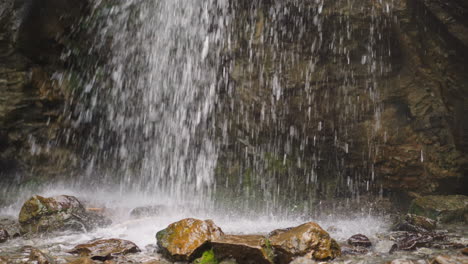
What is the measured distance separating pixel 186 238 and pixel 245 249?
65 centimetres

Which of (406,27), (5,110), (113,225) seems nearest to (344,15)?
(406,27)

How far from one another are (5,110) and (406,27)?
6.88 meters

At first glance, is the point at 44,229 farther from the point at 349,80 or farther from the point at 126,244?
the point at 349,80

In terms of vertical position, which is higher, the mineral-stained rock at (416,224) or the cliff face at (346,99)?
the cliff face at (346,99)

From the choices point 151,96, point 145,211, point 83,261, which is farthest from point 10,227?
point 151,96

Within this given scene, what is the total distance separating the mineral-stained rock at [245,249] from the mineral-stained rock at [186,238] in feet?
0.48

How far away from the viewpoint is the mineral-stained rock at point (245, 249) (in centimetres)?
314

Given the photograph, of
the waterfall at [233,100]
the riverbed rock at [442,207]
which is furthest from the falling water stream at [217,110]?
the riverbed rock at [442,207]

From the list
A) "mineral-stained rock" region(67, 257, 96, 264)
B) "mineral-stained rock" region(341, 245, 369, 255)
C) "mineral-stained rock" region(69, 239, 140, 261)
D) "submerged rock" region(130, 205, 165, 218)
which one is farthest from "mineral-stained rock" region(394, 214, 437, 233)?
"mineral-stained rock" region(67, 257, 96, 264)

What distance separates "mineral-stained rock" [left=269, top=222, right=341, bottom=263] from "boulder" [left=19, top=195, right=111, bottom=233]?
8.96 feet

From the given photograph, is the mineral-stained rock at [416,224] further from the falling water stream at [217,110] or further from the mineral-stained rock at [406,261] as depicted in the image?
the mineral-stained rock at [406,261]

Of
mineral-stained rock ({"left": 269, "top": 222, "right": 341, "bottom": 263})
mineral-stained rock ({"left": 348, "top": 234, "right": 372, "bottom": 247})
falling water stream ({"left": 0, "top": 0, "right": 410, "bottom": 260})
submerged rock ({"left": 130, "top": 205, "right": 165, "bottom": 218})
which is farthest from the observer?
falling water stream ({"left": 0, "top": 0, "right": 410, "bottom": 260})

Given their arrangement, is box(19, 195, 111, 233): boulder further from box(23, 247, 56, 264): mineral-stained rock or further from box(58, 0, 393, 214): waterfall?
box(58, 0, 393, 214): waterfall

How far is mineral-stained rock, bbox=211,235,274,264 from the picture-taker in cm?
314
